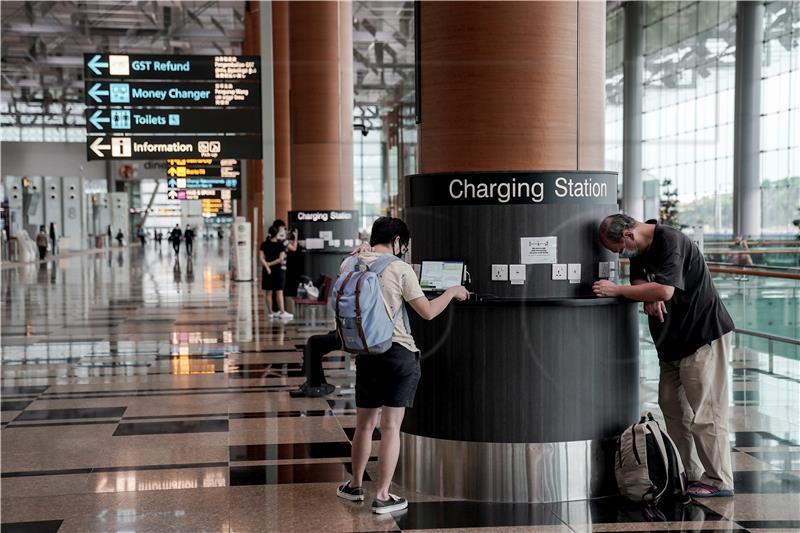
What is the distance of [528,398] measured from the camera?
5.86 m

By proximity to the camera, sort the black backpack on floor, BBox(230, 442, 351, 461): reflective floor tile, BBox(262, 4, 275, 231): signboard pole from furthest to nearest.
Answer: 1. BBox(262, 4, 275, 231): signboard pole
2. BBox(230, 442, 351, 461): reflective floor tile
3. the black backpack on floor

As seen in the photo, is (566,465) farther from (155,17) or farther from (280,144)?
(155,17)

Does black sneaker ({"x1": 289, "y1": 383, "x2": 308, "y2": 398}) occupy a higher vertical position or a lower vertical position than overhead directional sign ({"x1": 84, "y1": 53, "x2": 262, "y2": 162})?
lower

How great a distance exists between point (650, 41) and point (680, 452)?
39.5 metres

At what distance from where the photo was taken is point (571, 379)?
5.90 meters

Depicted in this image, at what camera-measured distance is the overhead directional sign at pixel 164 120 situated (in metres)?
19.7

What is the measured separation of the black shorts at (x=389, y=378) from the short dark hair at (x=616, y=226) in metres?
1.35

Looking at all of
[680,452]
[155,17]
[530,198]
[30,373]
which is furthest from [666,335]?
[155,17]

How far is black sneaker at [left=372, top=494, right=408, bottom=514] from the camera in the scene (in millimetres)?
5535

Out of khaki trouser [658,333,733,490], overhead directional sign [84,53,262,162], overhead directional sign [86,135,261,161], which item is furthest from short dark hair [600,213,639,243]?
overhead directional sign [84,53,262,162]

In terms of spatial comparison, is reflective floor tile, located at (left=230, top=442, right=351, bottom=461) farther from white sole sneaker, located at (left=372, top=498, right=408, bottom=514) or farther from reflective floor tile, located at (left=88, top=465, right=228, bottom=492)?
white sole sneaker, located at (left=372, top=498, right=408, bottom=514)

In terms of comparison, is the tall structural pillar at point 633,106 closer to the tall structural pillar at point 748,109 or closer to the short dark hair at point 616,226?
the tall structural pillar at point 748,109

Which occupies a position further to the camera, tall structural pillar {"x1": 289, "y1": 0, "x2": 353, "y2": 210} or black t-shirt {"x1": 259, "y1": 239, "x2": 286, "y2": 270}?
tall structural pillar {"x1": 289, "y1": 0, "x2": 353, "y2": 210}

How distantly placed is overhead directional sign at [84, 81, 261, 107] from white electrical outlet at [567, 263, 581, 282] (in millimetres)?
14790
